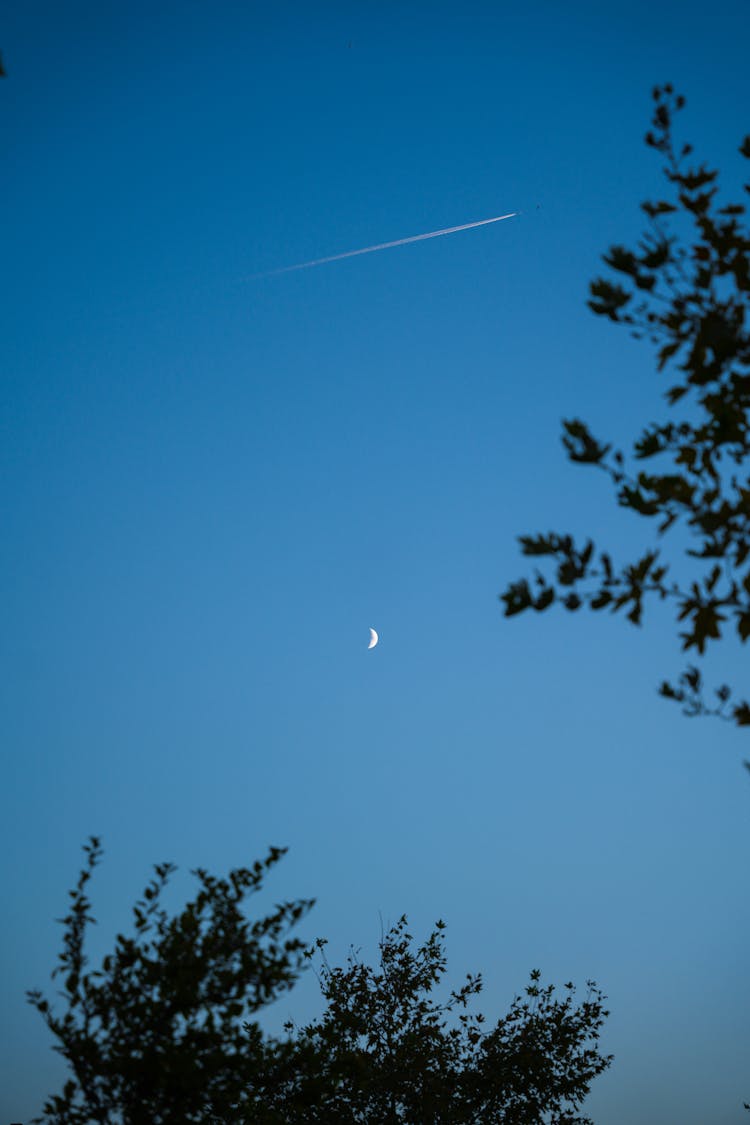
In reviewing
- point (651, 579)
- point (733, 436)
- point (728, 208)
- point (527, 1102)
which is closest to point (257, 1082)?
point (527, 1102)

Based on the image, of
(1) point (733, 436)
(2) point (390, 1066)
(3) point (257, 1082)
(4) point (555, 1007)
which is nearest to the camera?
(1) point (733, 436)

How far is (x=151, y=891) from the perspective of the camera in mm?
7836

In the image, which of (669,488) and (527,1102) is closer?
(669,488)

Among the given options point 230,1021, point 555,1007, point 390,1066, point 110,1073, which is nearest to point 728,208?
point 230,1021

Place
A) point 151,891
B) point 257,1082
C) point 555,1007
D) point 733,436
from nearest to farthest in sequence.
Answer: point 733,436
point 151,891
point 257,1082
point 555,1007

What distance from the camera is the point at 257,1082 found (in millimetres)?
12523

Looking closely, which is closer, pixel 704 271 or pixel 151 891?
pixel 704 271

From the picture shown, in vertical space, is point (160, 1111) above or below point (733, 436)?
below

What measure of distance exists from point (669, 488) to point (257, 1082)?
39.9 feet

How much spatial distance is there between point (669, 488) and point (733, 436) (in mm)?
504

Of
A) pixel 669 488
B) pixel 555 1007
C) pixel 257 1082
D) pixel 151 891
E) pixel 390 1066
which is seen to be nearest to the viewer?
pixel 669 488

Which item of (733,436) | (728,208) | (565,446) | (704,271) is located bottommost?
(733,436)

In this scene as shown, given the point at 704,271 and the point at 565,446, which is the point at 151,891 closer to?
the point at 565,446

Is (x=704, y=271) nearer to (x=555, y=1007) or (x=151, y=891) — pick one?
(x=151, y=891)
